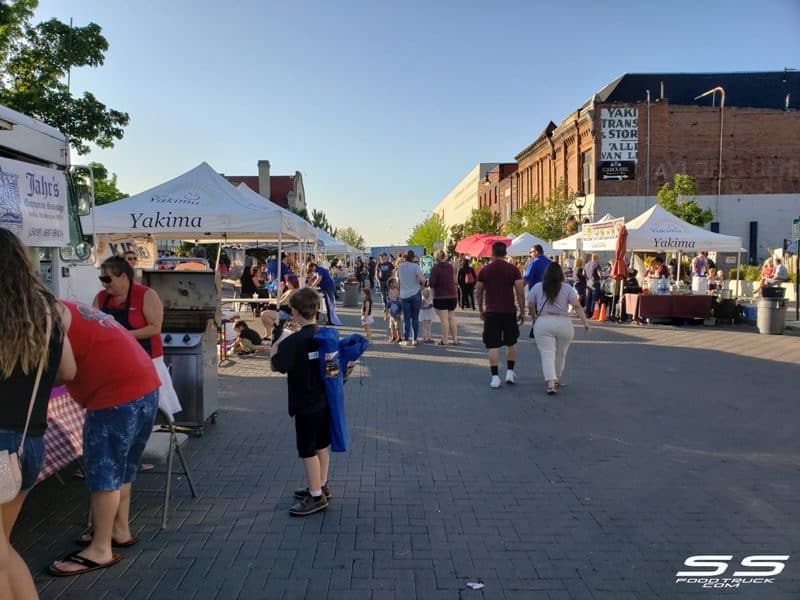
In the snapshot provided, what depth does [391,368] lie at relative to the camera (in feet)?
37.3

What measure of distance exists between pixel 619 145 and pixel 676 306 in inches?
867

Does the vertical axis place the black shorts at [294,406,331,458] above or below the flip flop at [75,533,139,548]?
above

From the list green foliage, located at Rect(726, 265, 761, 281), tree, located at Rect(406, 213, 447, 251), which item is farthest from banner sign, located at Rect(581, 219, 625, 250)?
tree, located at Rect(406, 213, 447, 251)

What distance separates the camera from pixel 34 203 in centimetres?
619

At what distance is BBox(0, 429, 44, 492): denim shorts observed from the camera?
270 centimetres

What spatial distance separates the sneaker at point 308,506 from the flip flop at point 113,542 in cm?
102

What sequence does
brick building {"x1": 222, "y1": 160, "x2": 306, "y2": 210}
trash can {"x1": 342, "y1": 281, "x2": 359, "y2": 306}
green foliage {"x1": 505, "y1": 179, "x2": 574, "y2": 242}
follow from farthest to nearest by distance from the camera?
brick building {"x1": 222, "y1": 160, "x2": 306, "y2": 210} < green foliage {"x1": 505, "y1": 179, "x2": 574, "y2": 242} < trash can {"x1": 342, "y1": 281, "x2": 359, "y2": 306}

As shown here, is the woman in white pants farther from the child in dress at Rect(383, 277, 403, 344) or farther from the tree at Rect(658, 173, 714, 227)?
the tree at Rect(658, 173, 714, 227)

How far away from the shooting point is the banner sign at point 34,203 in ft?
18.5

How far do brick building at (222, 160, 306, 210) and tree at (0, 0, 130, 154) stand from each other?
54985mm

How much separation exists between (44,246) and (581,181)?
37.5m

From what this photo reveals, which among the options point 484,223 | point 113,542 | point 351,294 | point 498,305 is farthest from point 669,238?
point 484,223

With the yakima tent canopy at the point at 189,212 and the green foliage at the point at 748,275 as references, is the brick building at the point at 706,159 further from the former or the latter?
the yakima tent canopy at the point at 189,212

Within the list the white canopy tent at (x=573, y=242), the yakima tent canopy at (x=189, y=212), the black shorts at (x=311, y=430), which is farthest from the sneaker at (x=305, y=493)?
the white canopy tent at (x=573, y=242)
